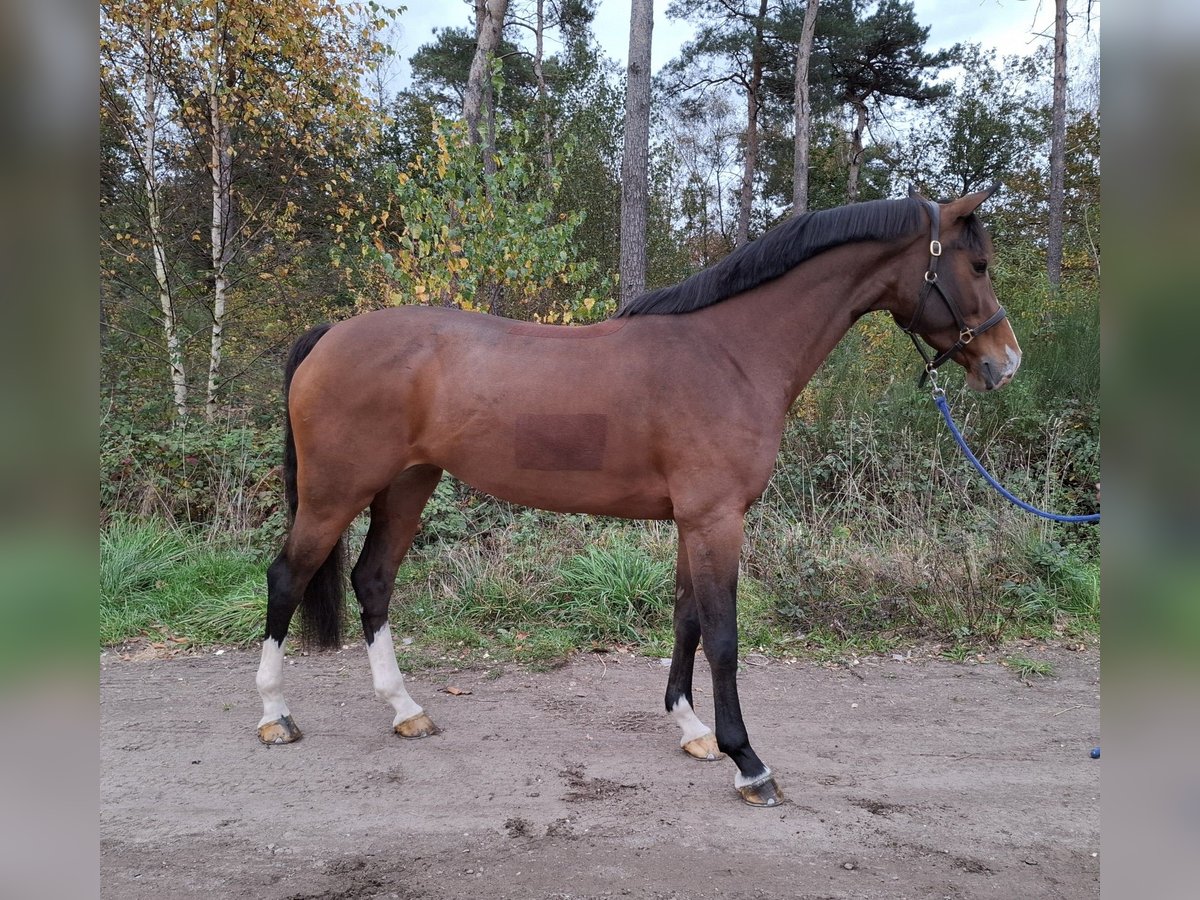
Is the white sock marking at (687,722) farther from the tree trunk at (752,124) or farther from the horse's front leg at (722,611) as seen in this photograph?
the tree trunk at (752,124)

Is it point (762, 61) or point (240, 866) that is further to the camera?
point (762, 61)

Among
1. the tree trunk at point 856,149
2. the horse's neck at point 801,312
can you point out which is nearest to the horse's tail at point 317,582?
the horse's neck at point 801,312

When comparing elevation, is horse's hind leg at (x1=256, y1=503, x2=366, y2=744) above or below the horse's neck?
below

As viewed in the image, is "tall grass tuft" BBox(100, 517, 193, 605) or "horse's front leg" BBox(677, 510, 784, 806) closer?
"horse's front leg" BBox(677, 510, 784, 806)

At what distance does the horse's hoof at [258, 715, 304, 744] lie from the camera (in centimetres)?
314

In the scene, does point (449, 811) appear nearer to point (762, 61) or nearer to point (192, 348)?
point (192, 348)

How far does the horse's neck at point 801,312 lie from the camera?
2758mm

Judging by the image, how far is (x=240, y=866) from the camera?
2.24 meters

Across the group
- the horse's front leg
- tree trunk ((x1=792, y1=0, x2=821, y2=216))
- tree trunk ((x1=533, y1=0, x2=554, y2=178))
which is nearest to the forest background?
the horse's front leg

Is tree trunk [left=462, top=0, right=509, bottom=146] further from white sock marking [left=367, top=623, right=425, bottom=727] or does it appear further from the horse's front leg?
the horse's front leg

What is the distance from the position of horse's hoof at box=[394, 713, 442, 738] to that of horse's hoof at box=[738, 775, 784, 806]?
1.50m

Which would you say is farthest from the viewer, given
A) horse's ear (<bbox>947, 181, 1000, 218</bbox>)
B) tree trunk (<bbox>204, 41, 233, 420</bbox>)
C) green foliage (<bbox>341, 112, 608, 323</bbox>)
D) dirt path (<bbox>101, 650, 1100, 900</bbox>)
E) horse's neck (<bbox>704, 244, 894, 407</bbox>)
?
tree trunk (<bbox>204, 41, 233, 420</bbox>)
